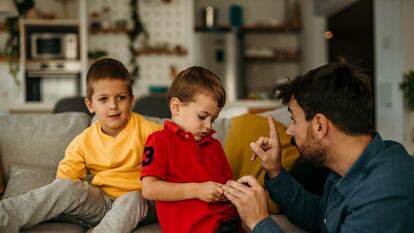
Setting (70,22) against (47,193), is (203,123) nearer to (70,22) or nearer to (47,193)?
(47,193)

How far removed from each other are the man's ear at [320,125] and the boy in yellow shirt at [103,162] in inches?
30.8

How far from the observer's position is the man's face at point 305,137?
Answer: 1.53m

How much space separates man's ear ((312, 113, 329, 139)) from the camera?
1489 mm

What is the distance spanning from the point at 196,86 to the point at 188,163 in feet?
0.90

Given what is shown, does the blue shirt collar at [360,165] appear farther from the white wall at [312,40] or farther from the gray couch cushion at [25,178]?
the white wall at [312,40]

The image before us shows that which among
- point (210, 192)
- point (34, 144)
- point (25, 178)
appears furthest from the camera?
point (34, 144)

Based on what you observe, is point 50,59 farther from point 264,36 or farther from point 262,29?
point 264,36

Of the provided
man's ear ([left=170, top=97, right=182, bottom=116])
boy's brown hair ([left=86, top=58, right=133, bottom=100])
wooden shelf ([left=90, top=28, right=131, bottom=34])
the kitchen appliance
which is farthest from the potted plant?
man's ear ([left=170, top=97, right=182, bottom=116])

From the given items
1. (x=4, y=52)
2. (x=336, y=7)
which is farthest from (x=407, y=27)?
(x=4, y=52)

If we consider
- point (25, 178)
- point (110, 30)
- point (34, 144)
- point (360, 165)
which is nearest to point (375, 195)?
point (360, 165)

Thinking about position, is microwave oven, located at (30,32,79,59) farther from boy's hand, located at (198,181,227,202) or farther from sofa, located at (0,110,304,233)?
boy's hand, located at (198,181,227,202)

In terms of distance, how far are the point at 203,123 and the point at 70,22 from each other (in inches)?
202

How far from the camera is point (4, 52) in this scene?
6.60 meters

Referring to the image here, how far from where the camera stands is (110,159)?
2137 mm
